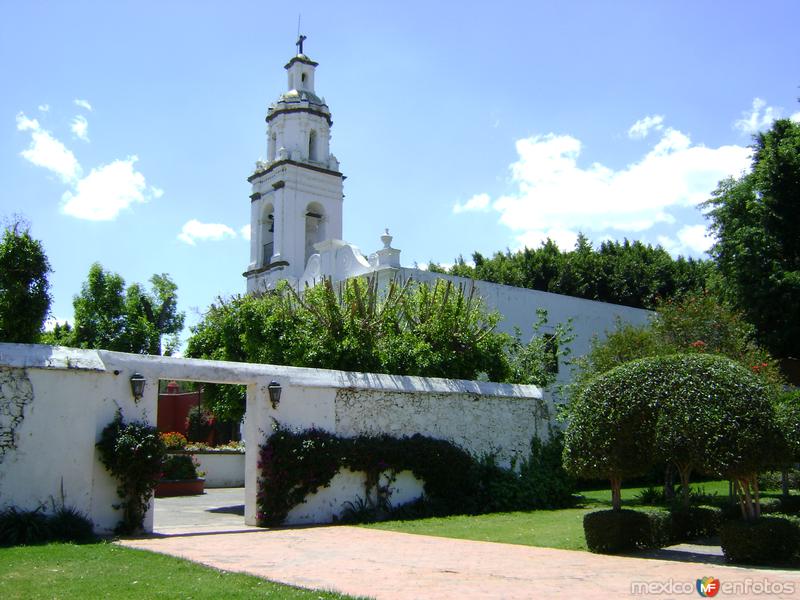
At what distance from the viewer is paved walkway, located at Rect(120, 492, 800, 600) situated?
7242 millimetres

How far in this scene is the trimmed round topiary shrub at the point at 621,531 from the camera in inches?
397

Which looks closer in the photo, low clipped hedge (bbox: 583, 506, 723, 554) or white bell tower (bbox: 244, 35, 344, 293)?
low clipped hedge (bbox: 583, 506, 723, 554)

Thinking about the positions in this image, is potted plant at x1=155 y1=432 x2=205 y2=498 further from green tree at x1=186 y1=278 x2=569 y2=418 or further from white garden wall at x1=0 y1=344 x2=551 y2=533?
white garden wall at x1=0 y1=344 x2=551 y2=533

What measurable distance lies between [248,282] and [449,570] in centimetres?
2476

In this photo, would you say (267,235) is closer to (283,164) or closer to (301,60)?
(283,164)

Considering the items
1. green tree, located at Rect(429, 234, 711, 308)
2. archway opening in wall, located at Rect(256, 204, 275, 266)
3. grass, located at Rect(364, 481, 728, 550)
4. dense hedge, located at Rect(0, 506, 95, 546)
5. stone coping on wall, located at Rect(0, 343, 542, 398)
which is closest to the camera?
dense hedge, located at Rect(0, 506, 95, 546)

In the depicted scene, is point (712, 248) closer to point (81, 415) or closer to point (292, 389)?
point (292, 389)

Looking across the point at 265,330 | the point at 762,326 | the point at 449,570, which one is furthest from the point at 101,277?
the point at 449,570

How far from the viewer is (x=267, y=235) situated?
105ft

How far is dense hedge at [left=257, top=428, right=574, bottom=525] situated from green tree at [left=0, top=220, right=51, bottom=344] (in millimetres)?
4391

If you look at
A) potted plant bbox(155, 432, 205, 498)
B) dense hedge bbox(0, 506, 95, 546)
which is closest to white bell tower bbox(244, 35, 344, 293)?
potted plant bbox(155, 432, 205, 498)

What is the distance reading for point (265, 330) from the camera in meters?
17.2

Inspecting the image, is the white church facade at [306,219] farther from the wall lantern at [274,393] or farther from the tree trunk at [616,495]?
the tree trunk at [616,495]

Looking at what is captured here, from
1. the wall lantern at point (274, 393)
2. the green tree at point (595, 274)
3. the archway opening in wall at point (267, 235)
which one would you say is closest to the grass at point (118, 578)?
the wall lantern at point (274, 393)
